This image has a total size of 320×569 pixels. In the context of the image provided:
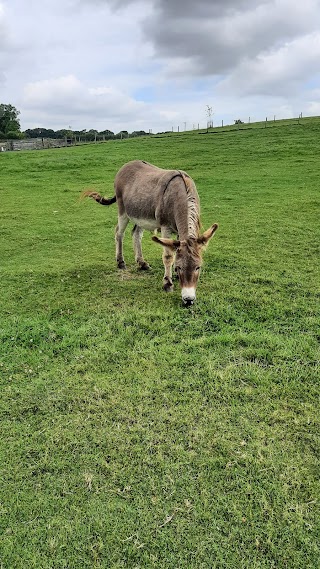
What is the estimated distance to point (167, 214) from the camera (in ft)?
21.2

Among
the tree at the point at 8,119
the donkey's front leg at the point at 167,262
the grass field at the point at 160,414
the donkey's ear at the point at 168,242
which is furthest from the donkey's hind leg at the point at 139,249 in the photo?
the tree at the point at 8,119

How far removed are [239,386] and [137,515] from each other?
5.80ft

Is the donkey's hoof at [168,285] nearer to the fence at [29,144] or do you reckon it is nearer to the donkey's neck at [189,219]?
the donkey's neck at [189,219]

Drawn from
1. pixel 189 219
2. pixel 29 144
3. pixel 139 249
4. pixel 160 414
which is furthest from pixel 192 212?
pixel 29 144

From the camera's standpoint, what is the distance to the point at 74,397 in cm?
412

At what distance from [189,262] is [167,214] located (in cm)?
126

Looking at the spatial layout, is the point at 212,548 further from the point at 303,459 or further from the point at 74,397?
the point at 74,397

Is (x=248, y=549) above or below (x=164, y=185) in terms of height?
below

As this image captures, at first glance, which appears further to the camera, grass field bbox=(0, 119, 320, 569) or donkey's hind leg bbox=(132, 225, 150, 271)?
donkey's hind leg bbox=(132, 225, 150, 271)

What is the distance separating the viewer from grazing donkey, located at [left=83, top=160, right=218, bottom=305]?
5652 mm

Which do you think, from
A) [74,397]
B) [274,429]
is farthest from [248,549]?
[74,397]

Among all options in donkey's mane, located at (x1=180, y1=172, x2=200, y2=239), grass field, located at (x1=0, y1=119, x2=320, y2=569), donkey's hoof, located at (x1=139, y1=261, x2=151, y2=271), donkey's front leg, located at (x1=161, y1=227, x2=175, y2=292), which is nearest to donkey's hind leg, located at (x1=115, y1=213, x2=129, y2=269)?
grass field, located at (x1=0, y1=119, x2=320, y2=569)

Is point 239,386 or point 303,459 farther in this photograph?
point 239,386

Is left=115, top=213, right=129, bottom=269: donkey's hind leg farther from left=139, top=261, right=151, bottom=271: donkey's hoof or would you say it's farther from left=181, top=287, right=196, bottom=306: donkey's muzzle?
left=181, top=287, right=196, bottom=306: donkey's muzzle
